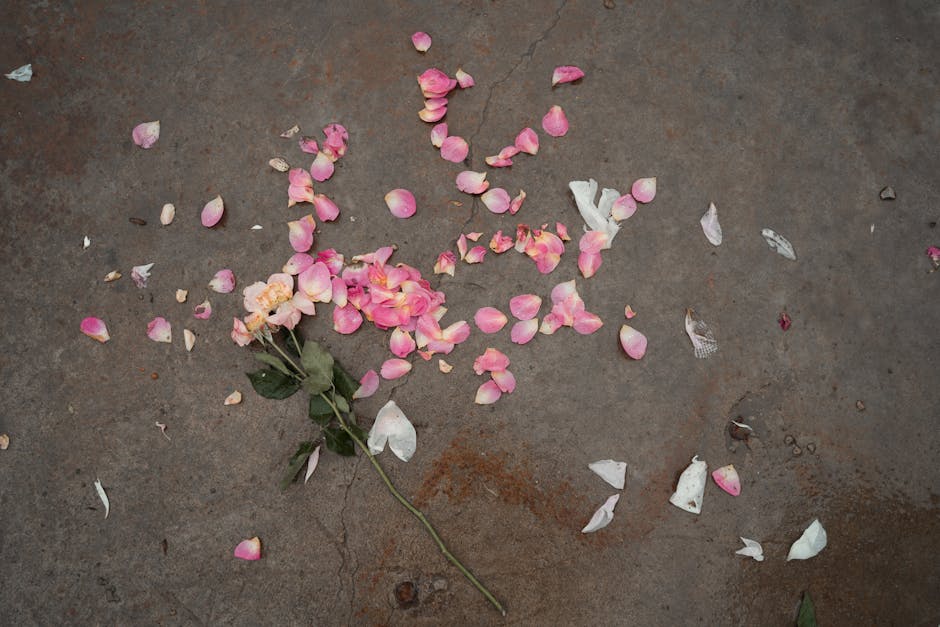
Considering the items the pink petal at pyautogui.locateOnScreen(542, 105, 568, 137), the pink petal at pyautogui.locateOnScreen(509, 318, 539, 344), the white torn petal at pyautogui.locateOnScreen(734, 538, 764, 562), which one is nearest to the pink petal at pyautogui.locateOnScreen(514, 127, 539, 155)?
the pink petal at pyautogui.locateOnScreen(542, 105, 568, 137)

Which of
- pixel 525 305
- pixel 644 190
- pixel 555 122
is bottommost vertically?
pixel 525 305

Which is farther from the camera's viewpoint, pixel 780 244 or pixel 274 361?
pixel 780 244

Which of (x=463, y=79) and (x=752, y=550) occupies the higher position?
(x=463, y=79)

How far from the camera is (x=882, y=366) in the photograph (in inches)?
74.4

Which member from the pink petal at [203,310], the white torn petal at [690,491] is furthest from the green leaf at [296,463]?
the white torn petal at [690,491]

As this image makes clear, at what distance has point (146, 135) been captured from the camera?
6.38 feet

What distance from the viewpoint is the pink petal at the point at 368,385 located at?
6.06ft

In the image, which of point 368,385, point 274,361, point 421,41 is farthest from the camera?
point 421,41

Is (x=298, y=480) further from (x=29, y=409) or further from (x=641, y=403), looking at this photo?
(x=641, y=403)

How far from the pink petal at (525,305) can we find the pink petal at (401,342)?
0.31m

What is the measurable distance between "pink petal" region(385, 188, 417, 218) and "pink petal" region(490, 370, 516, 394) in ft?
1.77

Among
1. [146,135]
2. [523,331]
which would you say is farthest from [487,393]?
[146,135]

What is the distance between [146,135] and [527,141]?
1.16m

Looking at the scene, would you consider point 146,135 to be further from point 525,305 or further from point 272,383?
point 525,305
